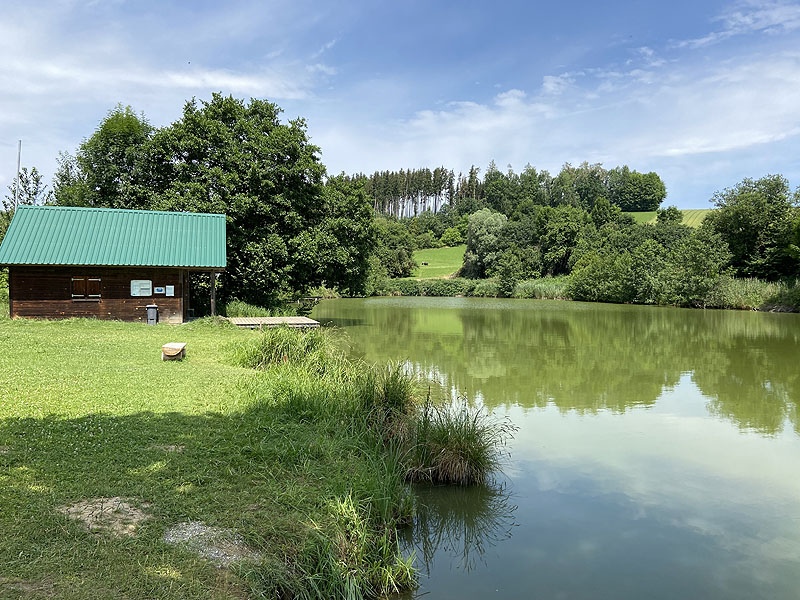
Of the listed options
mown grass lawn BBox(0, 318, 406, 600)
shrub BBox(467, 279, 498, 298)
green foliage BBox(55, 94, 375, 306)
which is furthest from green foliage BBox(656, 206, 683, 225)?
mown grass lawn BBox(0, 318, 406, 600)

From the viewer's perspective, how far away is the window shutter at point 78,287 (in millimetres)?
21172

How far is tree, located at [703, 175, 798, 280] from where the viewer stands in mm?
43406

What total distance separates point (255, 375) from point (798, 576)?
8334 millimetres

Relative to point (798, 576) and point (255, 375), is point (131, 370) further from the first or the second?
point (798, 576)

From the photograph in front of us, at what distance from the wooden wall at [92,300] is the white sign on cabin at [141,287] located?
0.43 ft

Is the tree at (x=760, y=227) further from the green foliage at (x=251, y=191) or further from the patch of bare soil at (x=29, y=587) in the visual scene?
the patch of bare soil at (x=29, y=587)

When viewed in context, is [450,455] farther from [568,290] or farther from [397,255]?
[397,255]

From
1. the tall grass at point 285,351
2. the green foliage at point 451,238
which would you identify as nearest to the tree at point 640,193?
the green foliage at point 451,238

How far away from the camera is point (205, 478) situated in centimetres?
552

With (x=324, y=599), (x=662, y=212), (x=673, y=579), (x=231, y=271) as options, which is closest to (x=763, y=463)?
(x=673, y=579)

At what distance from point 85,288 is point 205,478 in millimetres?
18631

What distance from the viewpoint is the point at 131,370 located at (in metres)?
10.7

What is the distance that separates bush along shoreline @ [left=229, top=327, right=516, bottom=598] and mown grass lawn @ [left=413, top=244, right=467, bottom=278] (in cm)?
6601

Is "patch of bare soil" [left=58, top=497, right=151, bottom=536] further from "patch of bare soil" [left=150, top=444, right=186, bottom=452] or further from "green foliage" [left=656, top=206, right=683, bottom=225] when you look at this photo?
"green foliage" [left=656, top=206, right=683, bottom=225]
